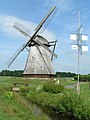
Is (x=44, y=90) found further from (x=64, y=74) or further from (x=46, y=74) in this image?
(x=64, y=74)

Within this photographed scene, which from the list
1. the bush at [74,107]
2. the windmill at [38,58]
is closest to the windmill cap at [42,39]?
the windmill at [38,58]

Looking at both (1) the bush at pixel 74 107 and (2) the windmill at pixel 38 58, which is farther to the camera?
(2) the windmill at pixel 38 58

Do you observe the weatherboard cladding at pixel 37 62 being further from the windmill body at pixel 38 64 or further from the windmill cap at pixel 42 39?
the windmill cap at pixel 42 39

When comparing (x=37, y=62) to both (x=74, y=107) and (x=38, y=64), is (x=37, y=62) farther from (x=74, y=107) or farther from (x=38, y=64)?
(x=74, y=107)

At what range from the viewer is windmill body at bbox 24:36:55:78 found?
159 feet

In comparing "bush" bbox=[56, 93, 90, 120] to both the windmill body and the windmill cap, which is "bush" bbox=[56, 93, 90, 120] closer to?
the windmill body

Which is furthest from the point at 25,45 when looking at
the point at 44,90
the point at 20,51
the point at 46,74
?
the point at 44,90

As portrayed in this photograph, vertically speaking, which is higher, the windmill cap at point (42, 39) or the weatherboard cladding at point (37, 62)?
the windmill cap at point (42, 39)

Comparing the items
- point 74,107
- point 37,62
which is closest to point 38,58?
point 37,62

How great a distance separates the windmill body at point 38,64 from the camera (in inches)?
→ 1903

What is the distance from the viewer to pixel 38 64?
48.6 meters

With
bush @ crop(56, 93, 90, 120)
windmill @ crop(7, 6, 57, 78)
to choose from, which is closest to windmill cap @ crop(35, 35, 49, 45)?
windmill @ crop(7, 6, 57, 78)

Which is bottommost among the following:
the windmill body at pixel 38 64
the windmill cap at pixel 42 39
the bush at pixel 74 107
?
the bush at pixel 74 107

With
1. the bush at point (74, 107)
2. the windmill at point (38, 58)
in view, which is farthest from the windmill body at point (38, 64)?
the bush at point (74, 107)
